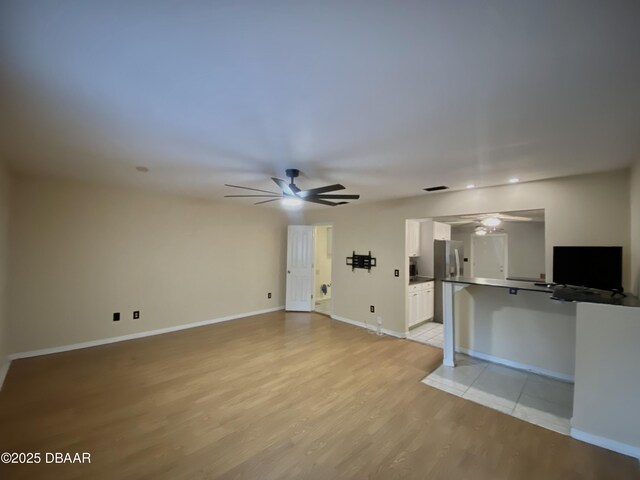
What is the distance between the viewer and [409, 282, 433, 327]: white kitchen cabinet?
4.86m

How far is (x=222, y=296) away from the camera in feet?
18.0

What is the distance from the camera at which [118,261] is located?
4.28 meters

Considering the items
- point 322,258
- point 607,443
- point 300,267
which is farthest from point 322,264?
point 607,443

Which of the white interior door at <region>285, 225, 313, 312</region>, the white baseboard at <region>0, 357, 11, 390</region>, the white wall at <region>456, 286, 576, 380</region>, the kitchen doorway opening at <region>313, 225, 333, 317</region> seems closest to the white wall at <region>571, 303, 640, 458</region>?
the white wall at <region>456, 286, 576, 380</region>

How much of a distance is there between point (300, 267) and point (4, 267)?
15.0 feet

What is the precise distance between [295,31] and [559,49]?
1193 millimetres

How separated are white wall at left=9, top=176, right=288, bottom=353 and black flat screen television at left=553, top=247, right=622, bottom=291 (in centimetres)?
519

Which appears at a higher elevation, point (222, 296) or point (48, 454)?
point (222, 296)

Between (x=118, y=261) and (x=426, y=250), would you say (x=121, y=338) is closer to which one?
(x=118, y=261)

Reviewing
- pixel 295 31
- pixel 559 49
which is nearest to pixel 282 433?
pixel 295 31

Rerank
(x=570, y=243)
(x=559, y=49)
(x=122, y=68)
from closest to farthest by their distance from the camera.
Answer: (x=559, y=49)
(x=122, y=68)
(x=570, y=243)

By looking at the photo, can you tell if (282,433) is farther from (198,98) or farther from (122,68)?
(122,68)

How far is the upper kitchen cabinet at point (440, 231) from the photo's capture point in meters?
5.42

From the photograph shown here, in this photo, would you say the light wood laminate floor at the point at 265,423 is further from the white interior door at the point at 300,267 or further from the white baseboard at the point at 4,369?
the white interior door at the point at 300,267
